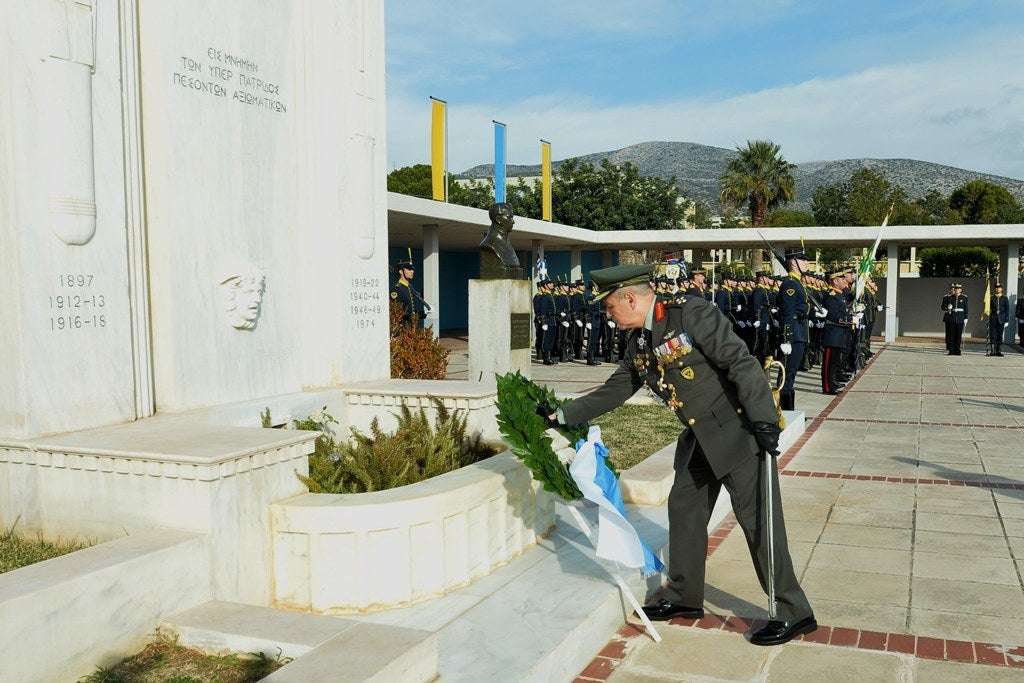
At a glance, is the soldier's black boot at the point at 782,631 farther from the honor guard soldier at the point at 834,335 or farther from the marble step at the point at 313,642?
the honor guard soldier at the point at 834,335

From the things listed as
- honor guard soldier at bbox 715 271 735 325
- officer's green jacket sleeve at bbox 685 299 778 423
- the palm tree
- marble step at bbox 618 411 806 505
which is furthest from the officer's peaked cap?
the palm tree

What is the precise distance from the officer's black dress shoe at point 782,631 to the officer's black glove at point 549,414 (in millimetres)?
1442

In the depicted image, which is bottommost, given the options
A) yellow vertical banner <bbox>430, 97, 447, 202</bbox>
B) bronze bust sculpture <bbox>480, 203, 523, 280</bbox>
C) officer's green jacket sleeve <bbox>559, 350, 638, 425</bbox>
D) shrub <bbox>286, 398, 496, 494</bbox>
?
shrub <bbox>286, 398, 496, 494</bbox>

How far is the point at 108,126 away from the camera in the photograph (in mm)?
5090

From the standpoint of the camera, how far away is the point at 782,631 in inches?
166

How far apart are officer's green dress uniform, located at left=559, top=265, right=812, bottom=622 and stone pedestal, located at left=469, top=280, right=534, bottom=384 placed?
418 cm

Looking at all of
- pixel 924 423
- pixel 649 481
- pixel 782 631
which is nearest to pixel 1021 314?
pixel 924 423

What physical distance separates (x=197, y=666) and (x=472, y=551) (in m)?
1.72

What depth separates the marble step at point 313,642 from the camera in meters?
2.97

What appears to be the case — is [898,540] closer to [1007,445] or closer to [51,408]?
[1007,445]

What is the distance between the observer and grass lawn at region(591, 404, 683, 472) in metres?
8.23

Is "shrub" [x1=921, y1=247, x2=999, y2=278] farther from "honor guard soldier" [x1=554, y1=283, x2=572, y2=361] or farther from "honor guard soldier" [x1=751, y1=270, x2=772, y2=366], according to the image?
"honor guard soldier" [x1=751, y1=270, x2=772, y2=366]

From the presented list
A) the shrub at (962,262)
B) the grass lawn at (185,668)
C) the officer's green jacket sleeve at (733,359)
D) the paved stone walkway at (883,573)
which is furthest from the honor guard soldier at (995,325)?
the grass lawn at (185,668)

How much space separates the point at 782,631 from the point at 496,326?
492 cm
